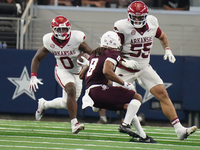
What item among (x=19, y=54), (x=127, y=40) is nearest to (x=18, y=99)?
(x=19, y=54)

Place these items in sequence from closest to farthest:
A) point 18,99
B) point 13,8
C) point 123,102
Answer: point 123,102, point 18,99, point 13,8

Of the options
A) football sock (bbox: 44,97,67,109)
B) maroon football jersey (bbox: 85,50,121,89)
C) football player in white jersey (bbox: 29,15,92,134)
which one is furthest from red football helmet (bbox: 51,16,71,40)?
maroon football jersey (bbox: 85,50,121,89)

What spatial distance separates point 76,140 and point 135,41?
1448 millimetres

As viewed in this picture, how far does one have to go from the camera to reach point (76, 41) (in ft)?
22.7

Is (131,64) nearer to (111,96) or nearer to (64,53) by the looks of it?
(111,96)

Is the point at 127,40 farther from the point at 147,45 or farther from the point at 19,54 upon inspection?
the point at 19,54

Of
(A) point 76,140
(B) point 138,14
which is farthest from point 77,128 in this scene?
(B) point 138,14

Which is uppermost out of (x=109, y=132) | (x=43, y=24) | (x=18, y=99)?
(x=43, y=24)

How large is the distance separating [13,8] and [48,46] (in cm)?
480

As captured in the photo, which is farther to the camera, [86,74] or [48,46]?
[48,46]

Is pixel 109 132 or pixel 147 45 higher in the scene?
pixel 147 45

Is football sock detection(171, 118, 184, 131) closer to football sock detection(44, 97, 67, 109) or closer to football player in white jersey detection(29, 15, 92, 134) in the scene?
football player in white jersey detection(29, 15, 92, 134)

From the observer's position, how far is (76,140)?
19.0ft

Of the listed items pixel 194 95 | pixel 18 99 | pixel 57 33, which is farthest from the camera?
pixel 18 99
